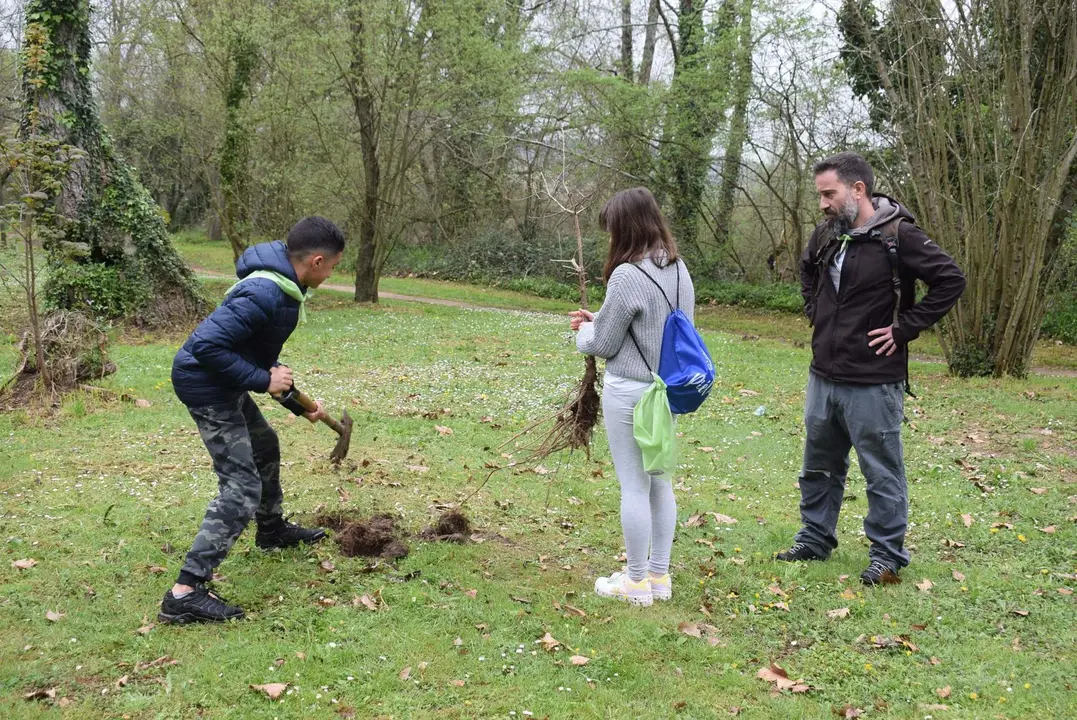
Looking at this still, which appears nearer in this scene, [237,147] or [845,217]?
[845,217]

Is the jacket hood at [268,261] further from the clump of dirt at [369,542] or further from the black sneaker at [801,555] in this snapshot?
the black sneaker at [801,555]

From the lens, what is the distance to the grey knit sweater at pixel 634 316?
174 inches

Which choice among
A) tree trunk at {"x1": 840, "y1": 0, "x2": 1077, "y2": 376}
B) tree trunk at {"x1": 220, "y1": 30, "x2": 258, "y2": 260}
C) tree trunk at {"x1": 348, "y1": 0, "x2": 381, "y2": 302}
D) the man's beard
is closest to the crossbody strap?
the man's beard

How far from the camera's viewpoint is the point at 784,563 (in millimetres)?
5512

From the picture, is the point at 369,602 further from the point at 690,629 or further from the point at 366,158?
the point at 366,158

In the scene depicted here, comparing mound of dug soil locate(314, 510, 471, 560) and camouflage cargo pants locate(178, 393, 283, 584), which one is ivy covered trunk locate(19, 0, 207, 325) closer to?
mound of dug soil locate(314, 510, 471, 560)

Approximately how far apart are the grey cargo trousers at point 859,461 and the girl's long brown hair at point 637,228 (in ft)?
5.13

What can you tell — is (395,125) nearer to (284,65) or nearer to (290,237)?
(284,65)

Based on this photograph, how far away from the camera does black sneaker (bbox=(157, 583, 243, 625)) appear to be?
439 cm

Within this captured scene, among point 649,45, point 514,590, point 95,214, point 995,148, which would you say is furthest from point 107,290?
point 649,45

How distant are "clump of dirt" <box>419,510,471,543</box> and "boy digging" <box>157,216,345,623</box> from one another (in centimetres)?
147

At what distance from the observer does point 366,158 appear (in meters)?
21.7

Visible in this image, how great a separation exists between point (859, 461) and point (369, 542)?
3208mm

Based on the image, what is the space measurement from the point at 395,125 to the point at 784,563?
18133mm
